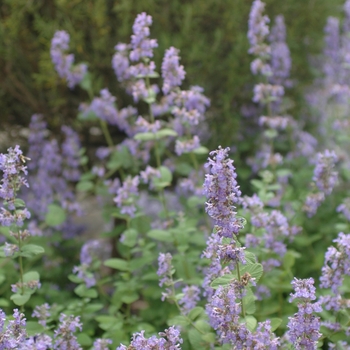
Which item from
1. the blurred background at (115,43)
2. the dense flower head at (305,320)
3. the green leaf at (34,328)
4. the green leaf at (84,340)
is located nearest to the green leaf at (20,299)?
the green leaf at (34,328)

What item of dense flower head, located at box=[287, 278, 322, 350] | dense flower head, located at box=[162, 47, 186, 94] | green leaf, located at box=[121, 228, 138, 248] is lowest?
dense flower head, located at box=[287, 278, 322, 350]

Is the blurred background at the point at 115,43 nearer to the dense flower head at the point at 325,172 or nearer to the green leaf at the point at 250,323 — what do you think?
the dense flower head at the point at 325,172

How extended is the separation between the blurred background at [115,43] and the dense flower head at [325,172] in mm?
1439

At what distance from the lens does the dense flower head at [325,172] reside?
305cm

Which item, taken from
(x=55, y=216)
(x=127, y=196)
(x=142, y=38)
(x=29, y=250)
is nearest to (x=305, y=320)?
(x=29, y=250)

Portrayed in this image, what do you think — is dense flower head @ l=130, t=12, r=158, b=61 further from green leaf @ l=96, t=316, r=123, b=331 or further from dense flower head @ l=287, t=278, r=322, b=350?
dense flower head @ l=287, t=278, r=322, b=350

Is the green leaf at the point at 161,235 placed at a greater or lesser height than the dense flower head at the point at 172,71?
lesser

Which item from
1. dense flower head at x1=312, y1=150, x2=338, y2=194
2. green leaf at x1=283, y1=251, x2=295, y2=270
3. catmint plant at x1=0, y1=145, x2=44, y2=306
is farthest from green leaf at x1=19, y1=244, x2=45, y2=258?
dense flower head at x1=312, y1=150, x2=338, y2=194

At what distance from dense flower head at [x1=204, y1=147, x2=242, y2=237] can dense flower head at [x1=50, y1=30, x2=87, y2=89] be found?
2.11 meters

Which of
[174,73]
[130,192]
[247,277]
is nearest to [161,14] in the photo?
[174,73]

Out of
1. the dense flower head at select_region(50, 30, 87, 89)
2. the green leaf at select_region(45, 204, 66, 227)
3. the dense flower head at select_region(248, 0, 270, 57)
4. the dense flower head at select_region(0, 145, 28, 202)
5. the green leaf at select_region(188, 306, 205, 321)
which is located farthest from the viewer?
the green leaf at select_region(45, 204, 66, 227)

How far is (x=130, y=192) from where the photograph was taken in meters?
3.24

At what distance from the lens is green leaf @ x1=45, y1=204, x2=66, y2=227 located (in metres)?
3.86

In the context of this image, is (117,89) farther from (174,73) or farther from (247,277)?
(247,277)
